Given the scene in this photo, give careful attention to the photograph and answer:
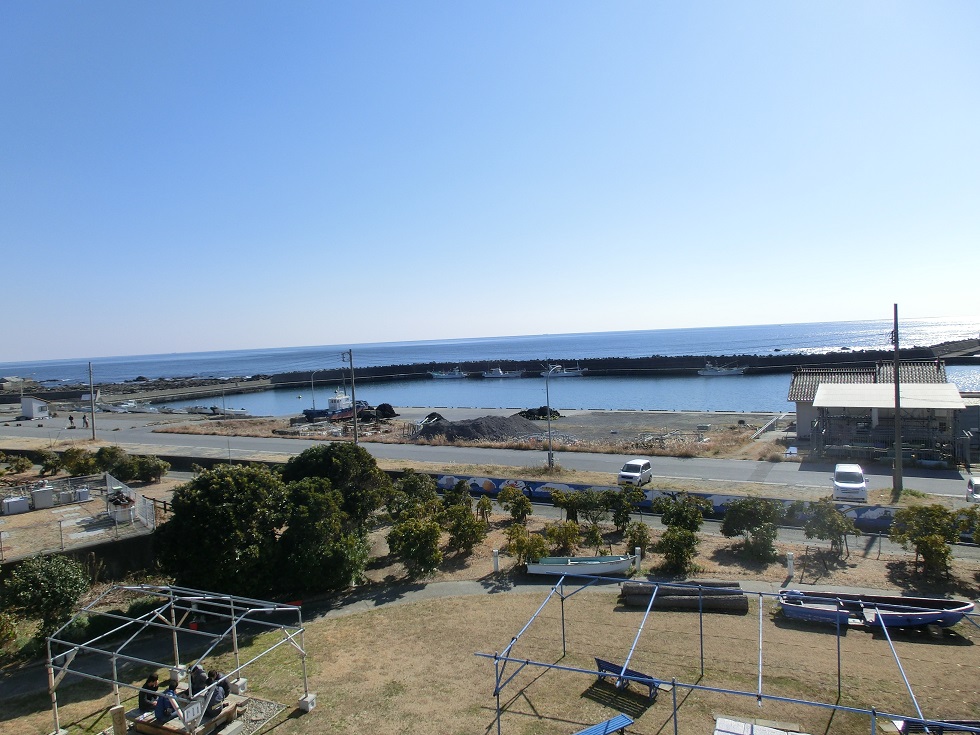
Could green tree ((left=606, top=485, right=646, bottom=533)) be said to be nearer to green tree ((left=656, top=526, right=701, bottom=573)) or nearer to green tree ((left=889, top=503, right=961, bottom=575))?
green tree ((left=656, top=526, right=701, bottom=573))

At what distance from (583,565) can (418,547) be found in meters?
5.10

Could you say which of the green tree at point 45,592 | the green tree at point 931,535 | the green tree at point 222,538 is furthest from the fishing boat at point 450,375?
the green tree at point 45,592

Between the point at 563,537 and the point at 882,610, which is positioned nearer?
the point at 882,610

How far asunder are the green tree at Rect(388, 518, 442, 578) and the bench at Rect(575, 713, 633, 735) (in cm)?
890

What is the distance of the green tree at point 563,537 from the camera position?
2023 cm

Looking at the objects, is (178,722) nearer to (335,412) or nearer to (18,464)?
(18,464)

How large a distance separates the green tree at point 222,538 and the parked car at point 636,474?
1697cm

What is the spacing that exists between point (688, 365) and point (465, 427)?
303 feet

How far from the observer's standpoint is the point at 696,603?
15758 millimetres

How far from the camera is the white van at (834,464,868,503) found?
984 inches

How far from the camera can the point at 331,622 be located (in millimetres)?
16281

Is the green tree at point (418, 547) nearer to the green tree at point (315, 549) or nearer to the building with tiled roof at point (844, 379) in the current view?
the green tree at point (315, 549)

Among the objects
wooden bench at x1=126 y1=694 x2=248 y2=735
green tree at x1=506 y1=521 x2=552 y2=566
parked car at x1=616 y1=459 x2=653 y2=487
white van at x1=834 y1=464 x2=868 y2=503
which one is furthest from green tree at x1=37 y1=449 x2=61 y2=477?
white van at x1=834 y1=464 x2=868 y2=503

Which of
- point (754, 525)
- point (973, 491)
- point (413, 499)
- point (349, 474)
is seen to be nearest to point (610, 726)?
point (754, 525)
